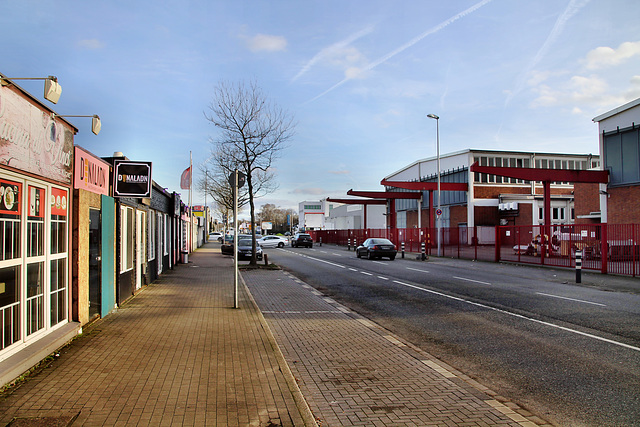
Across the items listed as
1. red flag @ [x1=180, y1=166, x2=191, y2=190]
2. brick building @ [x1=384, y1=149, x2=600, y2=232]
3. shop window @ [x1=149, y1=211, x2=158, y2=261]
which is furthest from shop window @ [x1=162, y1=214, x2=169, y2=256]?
brick building @ [x1=384, y1=149, x2=600, y2=232]

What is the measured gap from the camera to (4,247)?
4.94m

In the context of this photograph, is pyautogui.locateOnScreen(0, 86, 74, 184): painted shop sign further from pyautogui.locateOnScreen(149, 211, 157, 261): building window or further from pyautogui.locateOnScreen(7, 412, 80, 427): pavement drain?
pyautogui.locateOnScreen(149, 211, 157, 261): building window

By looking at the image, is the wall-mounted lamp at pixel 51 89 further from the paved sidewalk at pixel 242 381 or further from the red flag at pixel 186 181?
the red flag at pixel 186 181

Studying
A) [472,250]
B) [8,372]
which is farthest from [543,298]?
[472,250]

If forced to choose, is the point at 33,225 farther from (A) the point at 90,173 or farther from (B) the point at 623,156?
(B) the point at 623,156

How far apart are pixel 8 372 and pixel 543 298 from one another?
11433 millimetres

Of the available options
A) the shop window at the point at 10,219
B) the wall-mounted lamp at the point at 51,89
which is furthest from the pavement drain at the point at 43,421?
the wall-mounted lamp at the point at 51,89

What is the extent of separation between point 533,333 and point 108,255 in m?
7.70

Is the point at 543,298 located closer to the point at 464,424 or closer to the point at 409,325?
the point at 409,325

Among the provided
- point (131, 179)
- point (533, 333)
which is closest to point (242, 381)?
point (533, 333)

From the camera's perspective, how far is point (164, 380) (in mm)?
5043

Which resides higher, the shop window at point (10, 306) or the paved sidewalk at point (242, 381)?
the shop window at point (10, 306)

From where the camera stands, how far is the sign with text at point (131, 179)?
916 centimetres

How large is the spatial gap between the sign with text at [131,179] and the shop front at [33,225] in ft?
7.56
